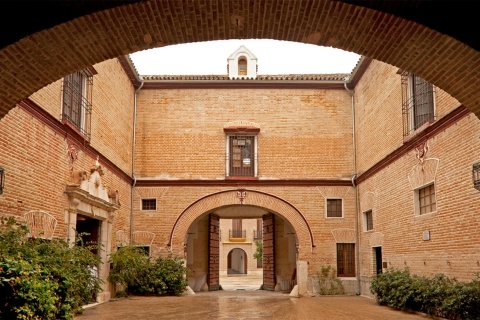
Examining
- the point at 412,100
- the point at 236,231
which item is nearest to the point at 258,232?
the point at 236,231

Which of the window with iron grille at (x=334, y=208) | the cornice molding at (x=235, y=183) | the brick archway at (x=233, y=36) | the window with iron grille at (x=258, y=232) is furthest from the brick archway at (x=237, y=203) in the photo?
the window with iron grille at (x=258, y=232)

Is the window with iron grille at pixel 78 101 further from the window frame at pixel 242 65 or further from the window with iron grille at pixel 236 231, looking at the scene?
the window with iron grille at pixel 236 231

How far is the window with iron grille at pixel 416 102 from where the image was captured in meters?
12.6

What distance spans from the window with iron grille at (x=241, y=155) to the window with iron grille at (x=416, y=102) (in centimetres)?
662

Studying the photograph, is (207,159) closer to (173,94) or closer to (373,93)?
(173,94)

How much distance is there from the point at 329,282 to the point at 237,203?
416 centimetres

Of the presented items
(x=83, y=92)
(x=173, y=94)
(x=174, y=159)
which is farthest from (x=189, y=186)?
(x=83, y=92)

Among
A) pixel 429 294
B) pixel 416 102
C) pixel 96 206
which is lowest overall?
pixel 429 294

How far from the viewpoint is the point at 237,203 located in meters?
19.1

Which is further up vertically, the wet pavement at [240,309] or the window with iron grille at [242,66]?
the window with iron grille at [242,66]

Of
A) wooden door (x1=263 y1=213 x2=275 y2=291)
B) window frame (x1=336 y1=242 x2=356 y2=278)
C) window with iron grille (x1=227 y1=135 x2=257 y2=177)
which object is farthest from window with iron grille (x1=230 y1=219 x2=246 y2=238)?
window frame (x1=336 y1=242 x2=356 y2=278)

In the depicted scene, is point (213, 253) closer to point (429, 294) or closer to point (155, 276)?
point (155, 276)

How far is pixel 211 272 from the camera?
2150 centimetres

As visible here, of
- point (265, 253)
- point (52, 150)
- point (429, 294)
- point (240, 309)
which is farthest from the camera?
point (265, 253)
